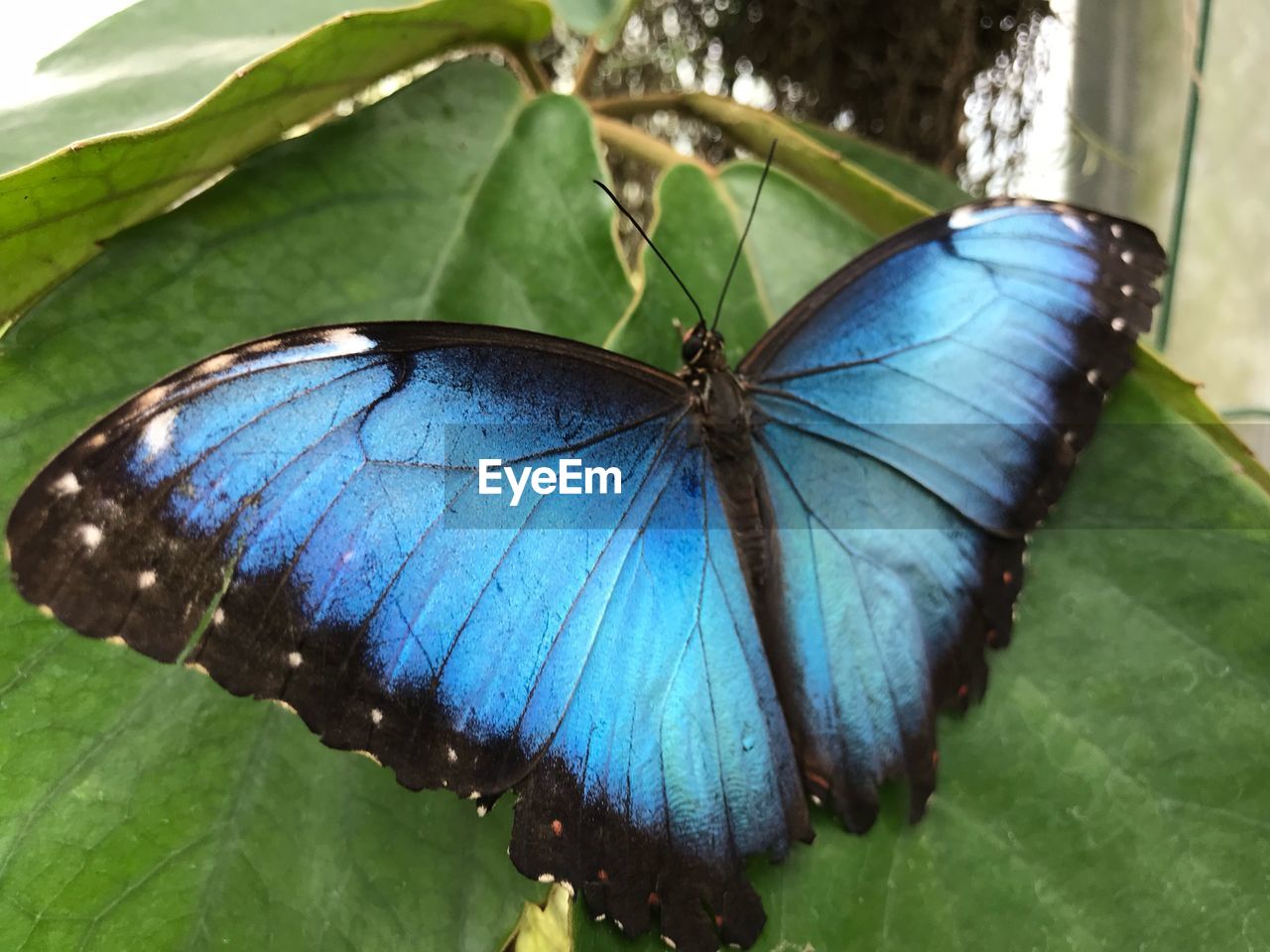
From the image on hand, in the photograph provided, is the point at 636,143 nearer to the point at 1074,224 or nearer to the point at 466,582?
the point at 1074,224

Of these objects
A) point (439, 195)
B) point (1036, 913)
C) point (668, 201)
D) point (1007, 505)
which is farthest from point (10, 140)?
point (1036, 913)

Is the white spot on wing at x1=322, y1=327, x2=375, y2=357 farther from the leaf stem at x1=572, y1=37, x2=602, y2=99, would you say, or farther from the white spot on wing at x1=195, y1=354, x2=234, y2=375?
Answer: the leaf stem at x1=572, y1=37, x2=602, y2=99

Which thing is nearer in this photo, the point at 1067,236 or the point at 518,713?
the point at 518,713

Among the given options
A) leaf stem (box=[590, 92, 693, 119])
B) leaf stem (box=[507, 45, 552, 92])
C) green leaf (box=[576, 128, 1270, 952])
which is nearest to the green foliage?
green leaf (box=[576, 128, 1270, 952])

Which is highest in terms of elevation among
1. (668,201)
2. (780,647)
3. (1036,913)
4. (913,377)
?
(668,201)

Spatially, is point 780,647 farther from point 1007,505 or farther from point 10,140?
point 10,140

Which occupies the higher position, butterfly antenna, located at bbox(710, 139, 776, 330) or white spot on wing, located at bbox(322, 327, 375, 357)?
white spot on wing, located at bbox(322, 327, 375, 357)
